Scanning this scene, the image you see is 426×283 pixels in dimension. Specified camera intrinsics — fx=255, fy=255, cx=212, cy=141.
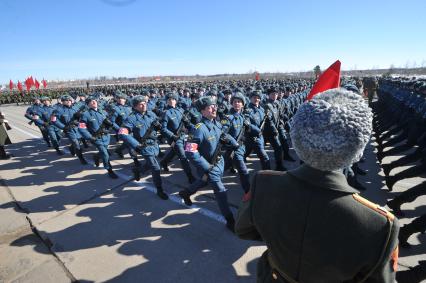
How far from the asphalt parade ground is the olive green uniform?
7.48ft

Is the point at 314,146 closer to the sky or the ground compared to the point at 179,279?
closer to the sky

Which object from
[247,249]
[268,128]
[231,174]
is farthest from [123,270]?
[268,128]

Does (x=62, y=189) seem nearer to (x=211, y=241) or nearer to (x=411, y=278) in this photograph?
(x=211, y=241)

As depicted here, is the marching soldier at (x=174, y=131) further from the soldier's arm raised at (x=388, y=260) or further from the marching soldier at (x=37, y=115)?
the marching soldier at (x=37, y=115)

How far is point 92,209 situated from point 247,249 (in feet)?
10.8

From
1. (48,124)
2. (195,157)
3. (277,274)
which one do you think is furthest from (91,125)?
(277,274)

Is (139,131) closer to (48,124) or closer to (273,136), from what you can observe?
(273,136)

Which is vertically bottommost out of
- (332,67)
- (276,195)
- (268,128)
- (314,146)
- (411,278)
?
(411,278)

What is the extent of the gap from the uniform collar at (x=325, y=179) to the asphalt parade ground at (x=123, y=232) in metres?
2.53

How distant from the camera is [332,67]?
329 cm

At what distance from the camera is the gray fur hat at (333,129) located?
3.19 feet

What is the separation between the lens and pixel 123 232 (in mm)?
4254

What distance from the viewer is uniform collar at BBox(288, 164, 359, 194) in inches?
41.2

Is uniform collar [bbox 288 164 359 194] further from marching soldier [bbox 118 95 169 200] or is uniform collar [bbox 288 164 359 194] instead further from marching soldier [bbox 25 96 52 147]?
marching soldier [bbox 25 96 52 147]
